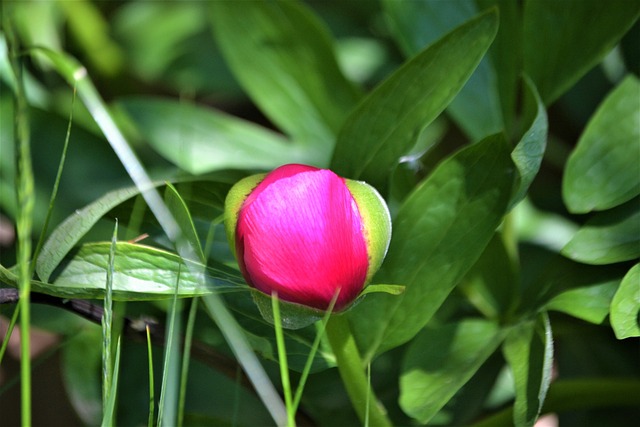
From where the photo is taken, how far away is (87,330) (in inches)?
22.8

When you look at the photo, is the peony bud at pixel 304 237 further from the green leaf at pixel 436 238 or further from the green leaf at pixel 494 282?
the green leaf at pixel 494 282

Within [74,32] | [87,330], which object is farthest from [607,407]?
[74,32]

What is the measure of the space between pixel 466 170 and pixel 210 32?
58cm

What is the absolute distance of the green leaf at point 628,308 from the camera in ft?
1.23

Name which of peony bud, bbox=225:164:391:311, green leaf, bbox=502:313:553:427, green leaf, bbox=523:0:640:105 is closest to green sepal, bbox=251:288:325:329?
peony bud, bbox=225:164:391:311

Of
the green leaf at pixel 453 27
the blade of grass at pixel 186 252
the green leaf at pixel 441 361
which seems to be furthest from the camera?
the green leaf at pixel 453 27

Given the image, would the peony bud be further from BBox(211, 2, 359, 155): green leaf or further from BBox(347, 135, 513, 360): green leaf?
BBox(211, 2, 359, 155): green leaf

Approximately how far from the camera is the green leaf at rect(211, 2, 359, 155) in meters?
0.59

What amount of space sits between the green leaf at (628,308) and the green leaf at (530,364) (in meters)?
0.03

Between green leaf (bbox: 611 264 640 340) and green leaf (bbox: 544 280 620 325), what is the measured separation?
0.12 ft

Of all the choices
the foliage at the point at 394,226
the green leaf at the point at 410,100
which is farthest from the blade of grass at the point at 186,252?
the green leaf at the point at 410,100

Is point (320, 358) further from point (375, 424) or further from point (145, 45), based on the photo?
point (145, 45)

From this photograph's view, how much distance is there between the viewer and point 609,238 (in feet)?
1.42

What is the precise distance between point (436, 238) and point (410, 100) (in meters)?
0.07
